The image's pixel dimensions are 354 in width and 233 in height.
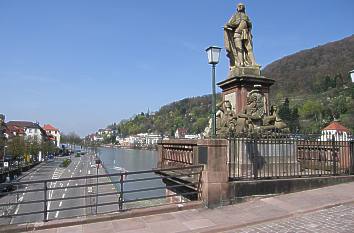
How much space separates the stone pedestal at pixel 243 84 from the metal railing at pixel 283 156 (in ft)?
6.69

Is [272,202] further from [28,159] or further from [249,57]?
[28,159]

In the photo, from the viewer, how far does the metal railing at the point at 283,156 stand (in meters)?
11.6

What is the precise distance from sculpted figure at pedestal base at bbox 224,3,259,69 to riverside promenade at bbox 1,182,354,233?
6.73 meters

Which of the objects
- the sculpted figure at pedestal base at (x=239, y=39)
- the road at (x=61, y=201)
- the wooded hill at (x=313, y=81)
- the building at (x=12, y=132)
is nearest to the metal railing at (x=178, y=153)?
the road at (x=61, y=201)

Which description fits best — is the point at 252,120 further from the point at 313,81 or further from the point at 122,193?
the point at 313,81

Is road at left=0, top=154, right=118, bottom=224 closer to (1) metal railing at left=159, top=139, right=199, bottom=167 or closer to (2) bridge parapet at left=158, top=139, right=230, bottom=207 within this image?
(2) bridge parapet at left=158, top=139, right=230, bottom=207

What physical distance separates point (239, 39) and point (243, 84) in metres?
1.99

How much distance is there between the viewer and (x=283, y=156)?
12.9m

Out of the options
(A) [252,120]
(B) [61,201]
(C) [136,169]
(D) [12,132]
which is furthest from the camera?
(D) [12,132]

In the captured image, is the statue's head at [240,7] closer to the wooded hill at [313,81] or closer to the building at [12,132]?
the building at [12,132]

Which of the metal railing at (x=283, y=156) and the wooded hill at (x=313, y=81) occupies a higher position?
the wooded hill at (x=313, y=81)

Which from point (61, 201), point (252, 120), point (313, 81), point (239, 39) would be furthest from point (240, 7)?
point (313, 81)

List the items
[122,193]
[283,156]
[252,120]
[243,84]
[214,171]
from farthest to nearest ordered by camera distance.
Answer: [243,84]
[252,120]
[283,156]
[214,171]
[122,193]

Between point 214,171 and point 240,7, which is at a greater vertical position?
point 240,7
